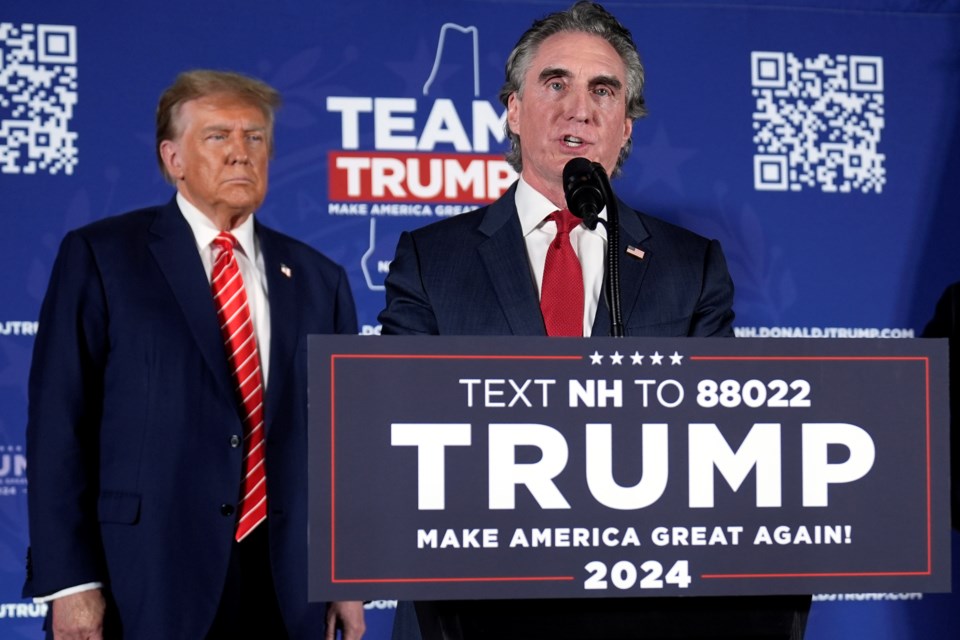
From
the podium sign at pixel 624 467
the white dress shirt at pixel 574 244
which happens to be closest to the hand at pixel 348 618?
the white dress shirt at pixel 574 244

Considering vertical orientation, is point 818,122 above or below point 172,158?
above

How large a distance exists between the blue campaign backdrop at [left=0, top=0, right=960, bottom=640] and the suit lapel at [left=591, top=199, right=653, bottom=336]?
4.75 ft

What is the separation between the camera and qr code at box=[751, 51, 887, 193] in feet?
11.7

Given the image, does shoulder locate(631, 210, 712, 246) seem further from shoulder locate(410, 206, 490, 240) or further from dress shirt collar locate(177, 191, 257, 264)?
dress shirt collar locate(177, 191, 257, 264)

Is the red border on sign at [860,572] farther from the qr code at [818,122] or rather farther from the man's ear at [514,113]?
the qr code at [818,122]

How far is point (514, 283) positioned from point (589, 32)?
1.58 ft

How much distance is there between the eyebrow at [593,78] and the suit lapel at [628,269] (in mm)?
234

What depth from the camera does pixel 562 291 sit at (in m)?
1.88

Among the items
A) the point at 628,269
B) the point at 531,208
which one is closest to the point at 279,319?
the point at 531,208

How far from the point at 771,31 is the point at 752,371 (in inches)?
98.9

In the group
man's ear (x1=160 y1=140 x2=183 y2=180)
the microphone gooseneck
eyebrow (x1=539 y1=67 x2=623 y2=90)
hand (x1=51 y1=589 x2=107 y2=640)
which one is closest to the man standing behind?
hand (x1=51 y1=589 x2=107 y2=640)

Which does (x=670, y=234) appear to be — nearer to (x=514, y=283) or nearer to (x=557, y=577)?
(x=514, y=283)

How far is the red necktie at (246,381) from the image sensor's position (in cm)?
262

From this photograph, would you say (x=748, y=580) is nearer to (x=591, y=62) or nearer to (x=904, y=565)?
(x=904, y=565)
